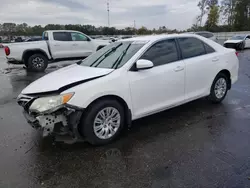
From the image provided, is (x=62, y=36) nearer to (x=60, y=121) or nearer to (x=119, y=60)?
(x=119, y=60)

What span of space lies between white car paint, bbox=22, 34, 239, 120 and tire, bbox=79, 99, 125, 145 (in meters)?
0.13

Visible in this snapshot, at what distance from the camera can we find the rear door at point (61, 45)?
35.5ft

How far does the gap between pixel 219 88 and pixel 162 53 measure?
190 centimetres

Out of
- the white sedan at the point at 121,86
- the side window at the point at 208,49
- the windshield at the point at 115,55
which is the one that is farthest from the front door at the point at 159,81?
the side window at the point at 208,49

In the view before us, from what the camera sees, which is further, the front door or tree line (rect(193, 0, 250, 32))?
tree line (rect(193, 0, 250, 32))

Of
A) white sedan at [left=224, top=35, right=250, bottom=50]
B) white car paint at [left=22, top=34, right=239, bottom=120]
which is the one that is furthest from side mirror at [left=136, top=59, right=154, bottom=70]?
white sedan at [left=224, top=35, right=250, bottom=50]

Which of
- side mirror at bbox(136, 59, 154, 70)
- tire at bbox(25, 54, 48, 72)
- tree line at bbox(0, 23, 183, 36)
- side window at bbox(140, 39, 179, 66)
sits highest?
tree line at bbox(0, 23, 183, 36)

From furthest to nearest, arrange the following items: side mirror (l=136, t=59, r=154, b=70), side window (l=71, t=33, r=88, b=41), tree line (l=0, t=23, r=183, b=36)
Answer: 1. tree line (l=0, t=23, r=183, b=36)
2. side window (l=71, t=33, r=88, b=41)
3. side mirror (l=136, t=59, r=154, b=70)

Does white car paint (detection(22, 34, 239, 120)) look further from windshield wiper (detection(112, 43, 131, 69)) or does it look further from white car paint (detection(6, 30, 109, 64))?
white car paint (detection(6, 30, 109, 64))

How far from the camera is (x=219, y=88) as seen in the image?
5164mm

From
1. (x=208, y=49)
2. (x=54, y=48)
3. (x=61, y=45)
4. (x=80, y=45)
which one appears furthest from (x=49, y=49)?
(x=208, y=49)

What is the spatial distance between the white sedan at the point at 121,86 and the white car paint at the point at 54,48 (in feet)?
22.6

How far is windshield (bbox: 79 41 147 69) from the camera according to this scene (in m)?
3.88

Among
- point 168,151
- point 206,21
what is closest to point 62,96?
point 168,151
